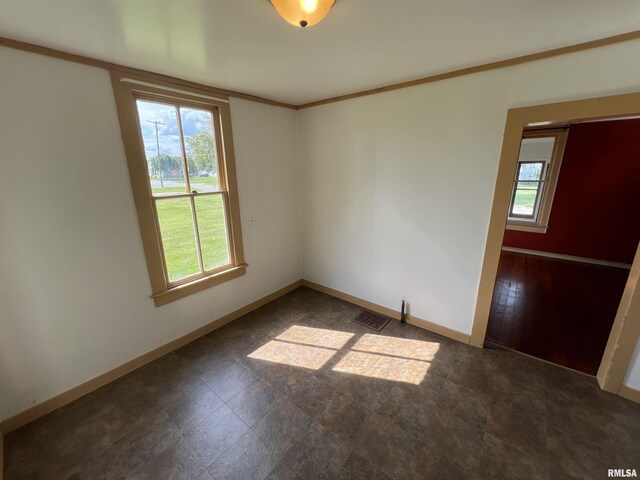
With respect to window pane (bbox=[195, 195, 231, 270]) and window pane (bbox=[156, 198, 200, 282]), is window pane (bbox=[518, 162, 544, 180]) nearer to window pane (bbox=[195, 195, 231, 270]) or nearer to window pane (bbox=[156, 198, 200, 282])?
window pane (bbox=[195, 195, 231, 270])

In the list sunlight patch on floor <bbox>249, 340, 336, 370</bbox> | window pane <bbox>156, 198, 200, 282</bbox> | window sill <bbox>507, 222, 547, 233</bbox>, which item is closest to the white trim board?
window sill <bbox>507, 222, 547, 233</bbox>

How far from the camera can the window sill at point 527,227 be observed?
15.4ft

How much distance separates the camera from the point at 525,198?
497 centimetres

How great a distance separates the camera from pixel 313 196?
132 inches

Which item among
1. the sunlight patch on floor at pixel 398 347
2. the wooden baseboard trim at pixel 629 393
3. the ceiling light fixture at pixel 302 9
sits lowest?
the sunlight patch on floor at pixel 398 347

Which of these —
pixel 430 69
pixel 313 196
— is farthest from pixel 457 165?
pixel 313 196

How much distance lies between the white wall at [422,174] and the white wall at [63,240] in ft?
6.44

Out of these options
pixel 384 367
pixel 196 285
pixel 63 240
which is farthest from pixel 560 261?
pixel 63 240

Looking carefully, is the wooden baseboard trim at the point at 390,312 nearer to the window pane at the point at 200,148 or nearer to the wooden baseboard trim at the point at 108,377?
the wooden baseboard trim at the point at 108,377

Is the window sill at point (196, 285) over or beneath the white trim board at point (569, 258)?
over

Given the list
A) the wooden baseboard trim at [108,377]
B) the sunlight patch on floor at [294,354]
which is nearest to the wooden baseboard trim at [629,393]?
the sunlight patch on floor at [294,354]

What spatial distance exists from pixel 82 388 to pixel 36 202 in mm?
1410

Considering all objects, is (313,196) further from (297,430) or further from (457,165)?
(297,430)

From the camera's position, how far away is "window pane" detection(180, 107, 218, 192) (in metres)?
2.33
